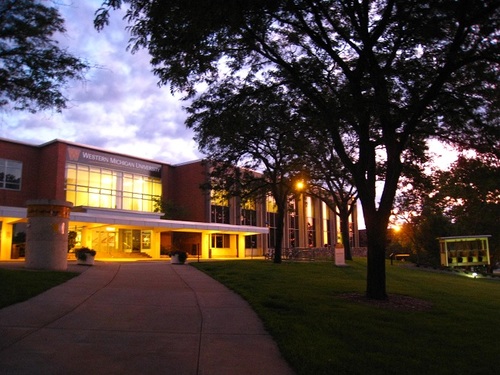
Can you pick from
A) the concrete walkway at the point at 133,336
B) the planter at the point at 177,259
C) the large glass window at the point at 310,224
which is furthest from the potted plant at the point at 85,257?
the large glass window at the point at 310,224

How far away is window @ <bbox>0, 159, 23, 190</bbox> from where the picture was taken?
1526 inches

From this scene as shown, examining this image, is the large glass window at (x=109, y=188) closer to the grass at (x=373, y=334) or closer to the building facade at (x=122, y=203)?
the building facade at (x=122, y=203)

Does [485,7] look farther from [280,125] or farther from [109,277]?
[109,277]

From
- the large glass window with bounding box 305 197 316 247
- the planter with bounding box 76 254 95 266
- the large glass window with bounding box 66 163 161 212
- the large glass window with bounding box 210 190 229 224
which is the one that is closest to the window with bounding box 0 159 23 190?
the large glass window with bounding box 66 163 161 212

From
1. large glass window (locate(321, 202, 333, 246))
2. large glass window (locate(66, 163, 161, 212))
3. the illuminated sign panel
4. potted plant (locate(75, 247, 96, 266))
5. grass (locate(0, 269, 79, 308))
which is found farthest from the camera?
large glass window (locate(321, 202, 333, 246))

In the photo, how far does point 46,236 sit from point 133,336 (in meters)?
11.5

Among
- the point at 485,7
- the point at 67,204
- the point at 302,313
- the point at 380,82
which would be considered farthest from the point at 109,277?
the point at 485,7

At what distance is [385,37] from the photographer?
13.1 m

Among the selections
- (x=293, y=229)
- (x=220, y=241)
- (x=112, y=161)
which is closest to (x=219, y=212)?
(x=220, y=241)

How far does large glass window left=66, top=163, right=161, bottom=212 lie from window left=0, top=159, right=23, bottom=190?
4044 millimetres

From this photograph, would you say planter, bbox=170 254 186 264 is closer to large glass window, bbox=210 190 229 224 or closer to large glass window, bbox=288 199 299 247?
large glass window, bbox=210 190 229 224

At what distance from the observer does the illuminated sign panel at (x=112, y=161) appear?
41.7 metres

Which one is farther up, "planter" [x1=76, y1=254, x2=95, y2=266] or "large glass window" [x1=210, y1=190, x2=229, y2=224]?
"large glass window" [x1=210, y1=190, x2=229, y2=224]

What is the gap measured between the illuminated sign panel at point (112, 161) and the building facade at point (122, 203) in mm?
44
